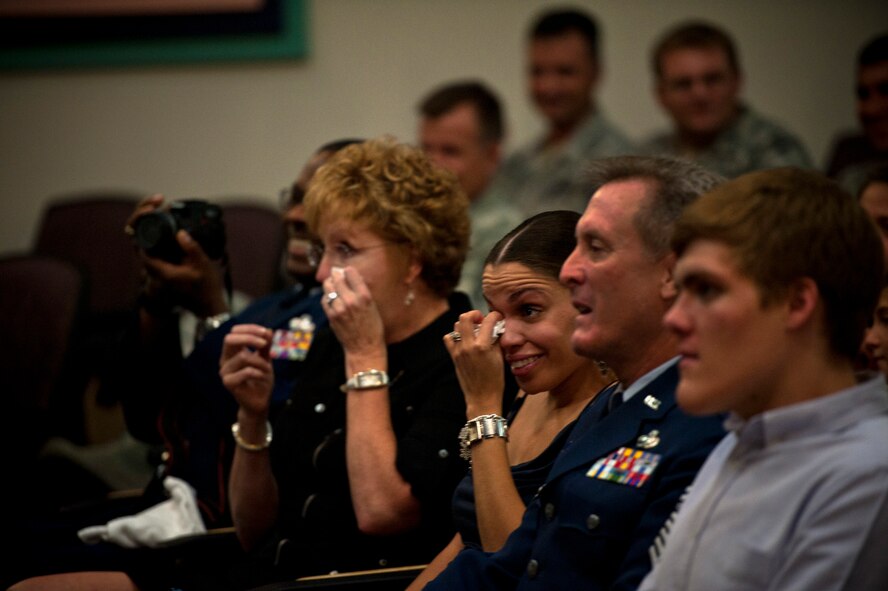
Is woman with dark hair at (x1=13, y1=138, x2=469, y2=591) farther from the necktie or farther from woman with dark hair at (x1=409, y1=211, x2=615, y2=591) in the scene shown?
the necktie

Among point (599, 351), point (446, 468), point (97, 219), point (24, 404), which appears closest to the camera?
point (599, 351)

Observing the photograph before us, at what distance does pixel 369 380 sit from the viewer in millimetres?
2172

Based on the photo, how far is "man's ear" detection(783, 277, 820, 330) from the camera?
1.26 meters

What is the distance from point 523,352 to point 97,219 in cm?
289

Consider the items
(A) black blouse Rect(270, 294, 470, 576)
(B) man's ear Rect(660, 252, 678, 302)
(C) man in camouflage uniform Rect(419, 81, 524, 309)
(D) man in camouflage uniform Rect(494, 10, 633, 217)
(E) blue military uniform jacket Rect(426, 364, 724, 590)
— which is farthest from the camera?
(D) man in camouflage uniform Rect(494, 10, 633, 217)

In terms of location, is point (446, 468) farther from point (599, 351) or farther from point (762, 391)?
point (762, 391)

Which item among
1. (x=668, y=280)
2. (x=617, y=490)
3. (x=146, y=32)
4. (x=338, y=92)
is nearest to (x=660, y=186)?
(x=668, y=280)

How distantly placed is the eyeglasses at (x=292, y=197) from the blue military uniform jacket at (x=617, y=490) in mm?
1239

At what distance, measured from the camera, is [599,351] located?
1.61 metres

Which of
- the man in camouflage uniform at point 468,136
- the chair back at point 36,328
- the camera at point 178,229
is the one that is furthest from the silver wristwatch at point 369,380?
the man in camouflage uniform at point 468,136

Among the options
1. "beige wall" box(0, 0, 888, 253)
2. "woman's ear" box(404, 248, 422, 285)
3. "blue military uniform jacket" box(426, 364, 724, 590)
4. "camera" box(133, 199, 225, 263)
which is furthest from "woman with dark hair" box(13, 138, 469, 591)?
"beige wall" box(0, 0, 888, 253)

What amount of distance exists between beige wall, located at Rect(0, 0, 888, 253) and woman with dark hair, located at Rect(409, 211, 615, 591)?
292cm

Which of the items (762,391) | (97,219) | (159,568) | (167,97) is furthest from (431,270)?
(167,97)

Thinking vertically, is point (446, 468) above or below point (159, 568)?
above
